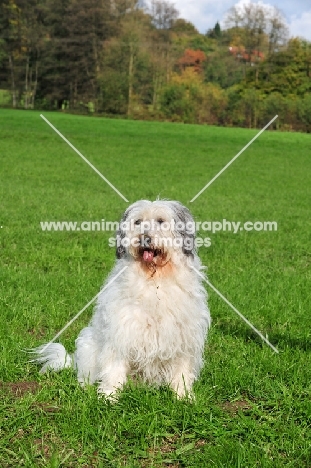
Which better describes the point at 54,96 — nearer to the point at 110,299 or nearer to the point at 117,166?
the point at 117,166

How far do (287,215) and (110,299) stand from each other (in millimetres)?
9869

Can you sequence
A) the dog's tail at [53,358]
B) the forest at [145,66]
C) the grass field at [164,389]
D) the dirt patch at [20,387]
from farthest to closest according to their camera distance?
the forest at [145,66] → the dog's tail at [53,358] → the dirt patch at [20,387] → the grass field at [164,389]

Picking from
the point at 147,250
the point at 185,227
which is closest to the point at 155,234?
the point at 147,250

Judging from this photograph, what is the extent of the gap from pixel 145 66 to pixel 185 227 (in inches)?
2140

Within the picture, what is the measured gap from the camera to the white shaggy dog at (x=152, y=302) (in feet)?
13.1

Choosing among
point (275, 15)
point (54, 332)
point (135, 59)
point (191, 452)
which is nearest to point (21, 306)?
point (54, 332)

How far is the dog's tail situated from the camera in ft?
14.4

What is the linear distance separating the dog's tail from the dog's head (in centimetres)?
106

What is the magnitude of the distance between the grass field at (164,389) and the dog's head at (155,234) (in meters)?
0.99

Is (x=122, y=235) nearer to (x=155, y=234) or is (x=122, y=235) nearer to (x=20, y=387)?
(x=155, y=234)

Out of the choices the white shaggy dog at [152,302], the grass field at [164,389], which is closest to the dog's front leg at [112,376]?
the white shaggy dog at [152,302]

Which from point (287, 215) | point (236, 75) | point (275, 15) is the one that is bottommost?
point (287, 215)

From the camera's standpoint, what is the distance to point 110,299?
411 centimetres

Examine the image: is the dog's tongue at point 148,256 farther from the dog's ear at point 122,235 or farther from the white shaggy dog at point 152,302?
the dog's ear at point 122,235
